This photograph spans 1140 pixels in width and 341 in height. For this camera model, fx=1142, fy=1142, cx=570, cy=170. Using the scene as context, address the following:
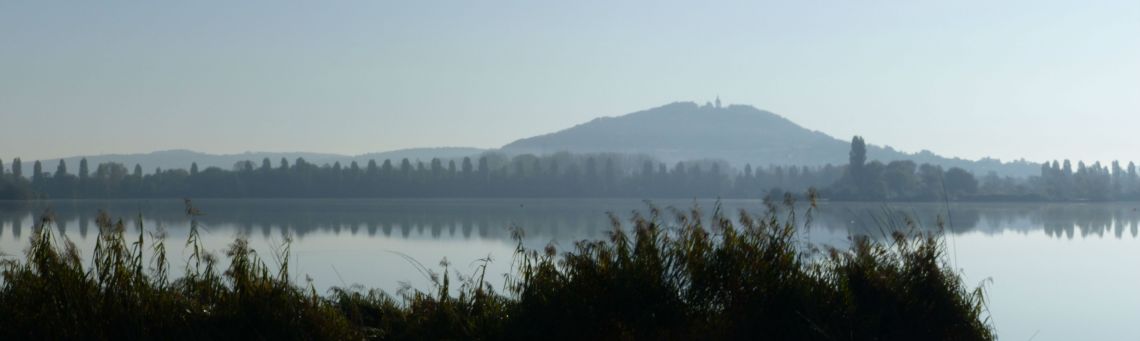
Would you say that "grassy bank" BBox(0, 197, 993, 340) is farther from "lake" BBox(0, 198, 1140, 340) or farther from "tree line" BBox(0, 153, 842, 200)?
"tree line" BBox(0, 153, 842, 200)

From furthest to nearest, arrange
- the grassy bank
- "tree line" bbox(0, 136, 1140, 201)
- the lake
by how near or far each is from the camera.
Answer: "tree line" bbox(0, 136, 1140, 201), the lake, the grassy bank

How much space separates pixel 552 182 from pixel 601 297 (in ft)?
264

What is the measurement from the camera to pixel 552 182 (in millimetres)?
86500

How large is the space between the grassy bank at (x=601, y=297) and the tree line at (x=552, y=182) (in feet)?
201

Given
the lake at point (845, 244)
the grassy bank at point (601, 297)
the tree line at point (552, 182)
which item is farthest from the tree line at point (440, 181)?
the grassy bank at point (601, 297)

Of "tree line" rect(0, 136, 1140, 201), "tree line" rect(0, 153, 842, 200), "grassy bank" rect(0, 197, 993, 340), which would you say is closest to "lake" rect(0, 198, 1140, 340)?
"grassy bank" rect(0, 197, 993, 340)

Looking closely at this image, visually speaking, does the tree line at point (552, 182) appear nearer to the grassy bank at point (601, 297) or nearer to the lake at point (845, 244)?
the lake at point (845, 244)

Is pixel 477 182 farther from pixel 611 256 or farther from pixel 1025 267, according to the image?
pixel 611 256

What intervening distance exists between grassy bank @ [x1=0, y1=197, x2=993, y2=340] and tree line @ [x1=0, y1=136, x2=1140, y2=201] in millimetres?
61237

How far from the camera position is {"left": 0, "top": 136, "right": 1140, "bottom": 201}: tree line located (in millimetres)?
67500

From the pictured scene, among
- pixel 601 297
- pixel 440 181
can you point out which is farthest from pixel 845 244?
pixel 440 181

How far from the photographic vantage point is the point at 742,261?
20.3 ft

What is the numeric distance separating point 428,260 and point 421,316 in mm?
11586

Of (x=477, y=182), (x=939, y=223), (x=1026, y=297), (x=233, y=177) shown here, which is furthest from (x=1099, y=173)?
(x=939, y=223)
